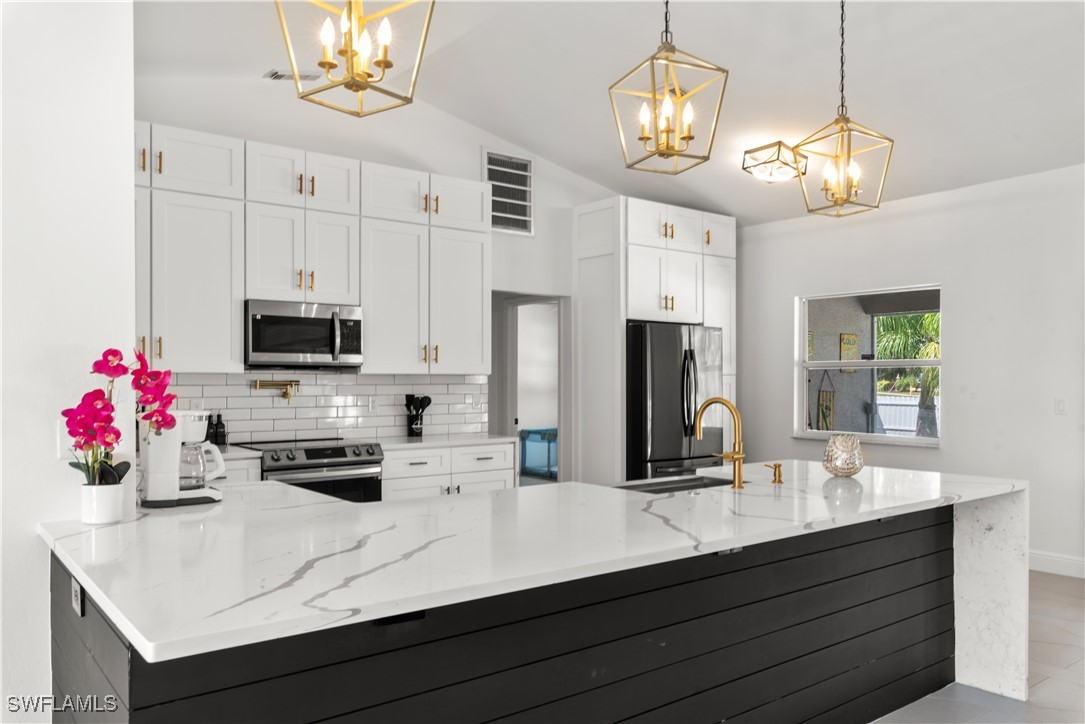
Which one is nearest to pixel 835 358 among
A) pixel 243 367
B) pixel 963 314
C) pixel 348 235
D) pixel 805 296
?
pixel 805 296

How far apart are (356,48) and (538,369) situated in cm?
496

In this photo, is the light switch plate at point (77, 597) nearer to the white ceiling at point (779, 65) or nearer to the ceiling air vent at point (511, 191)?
the white ceiling at point (779, 65)

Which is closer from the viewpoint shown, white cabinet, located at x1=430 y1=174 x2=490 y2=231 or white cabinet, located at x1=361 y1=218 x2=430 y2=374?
white cabinet, located at x1=361 y1=218 x2=430 y2=374

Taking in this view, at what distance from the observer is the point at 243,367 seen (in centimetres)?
462

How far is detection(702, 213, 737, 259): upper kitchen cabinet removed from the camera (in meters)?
6.71

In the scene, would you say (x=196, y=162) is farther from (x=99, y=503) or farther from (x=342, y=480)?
(x=99, y=503)

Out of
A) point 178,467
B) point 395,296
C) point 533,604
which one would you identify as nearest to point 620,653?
point 533,604

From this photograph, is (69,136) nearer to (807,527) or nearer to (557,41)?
(807,527)

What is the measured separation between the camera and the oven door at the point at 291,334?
4.59m

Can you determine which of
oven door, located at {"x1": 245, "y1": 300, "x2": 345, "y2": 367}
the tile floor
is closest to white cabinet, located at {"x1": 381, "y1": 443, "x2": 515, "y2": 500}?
oven door, located at {"x1": 245, "y1": 300, "x2": 345, "y2": 367}

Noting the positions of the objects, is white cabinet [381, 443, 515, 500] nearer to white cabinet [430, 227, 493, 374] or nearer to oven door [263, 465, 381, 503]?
oven door [263, 465, 381, 503]

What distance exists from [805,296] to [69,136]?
5.70 metres

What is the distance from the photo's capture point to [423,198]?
529cm

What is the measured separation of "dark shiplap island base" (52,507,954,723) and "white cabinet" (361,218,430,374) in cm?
309
